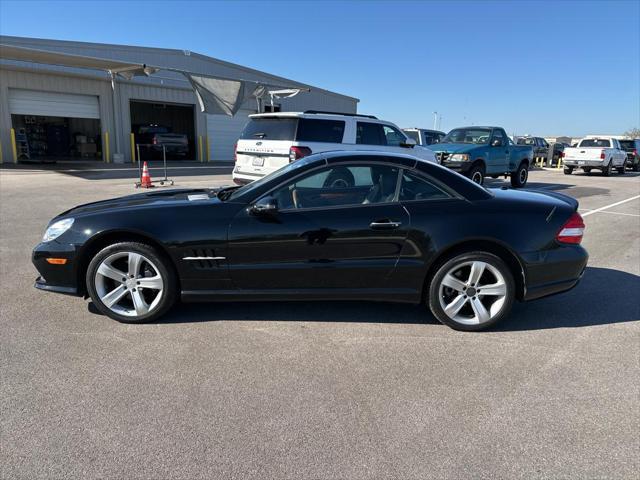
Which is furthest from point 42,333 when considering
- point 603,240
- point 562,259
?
point 603,240

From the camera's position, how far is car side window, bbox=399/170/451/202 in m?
3.95

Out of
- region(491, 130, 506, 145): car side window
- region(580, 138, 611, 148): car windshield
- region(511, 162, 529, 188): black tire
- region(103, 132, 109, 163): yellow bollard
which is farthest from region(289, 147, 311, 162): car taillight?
region(580, 138, 611, 148): car windshield

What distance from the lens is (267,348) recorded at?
139 inches

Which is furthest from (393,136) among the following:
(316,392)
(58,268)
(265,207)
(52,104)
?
(52,104)

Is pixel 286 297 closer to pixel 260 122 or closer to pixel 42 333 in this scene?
pixel 42 333

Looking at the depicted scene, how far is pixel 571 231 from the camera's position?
401cm

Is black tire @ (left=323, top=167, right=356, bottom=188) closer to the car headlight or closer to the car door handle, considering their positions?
the car door handle

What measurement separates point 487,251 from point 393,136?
776 cm

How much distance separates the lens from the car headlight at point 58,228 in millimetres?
3922

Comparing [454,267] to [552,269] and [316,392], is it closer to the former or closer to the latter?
[552,269]

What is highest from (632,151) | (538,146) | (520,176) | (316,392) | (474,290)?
(538,146)

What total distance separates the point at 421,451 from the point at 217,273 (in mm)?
2134

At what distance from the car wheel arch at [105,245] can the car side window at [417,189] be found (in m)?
2.06

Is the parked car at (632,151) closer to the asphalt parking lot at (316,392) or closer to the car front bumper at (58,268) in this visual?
the asphalt parking lot at (316,392)
